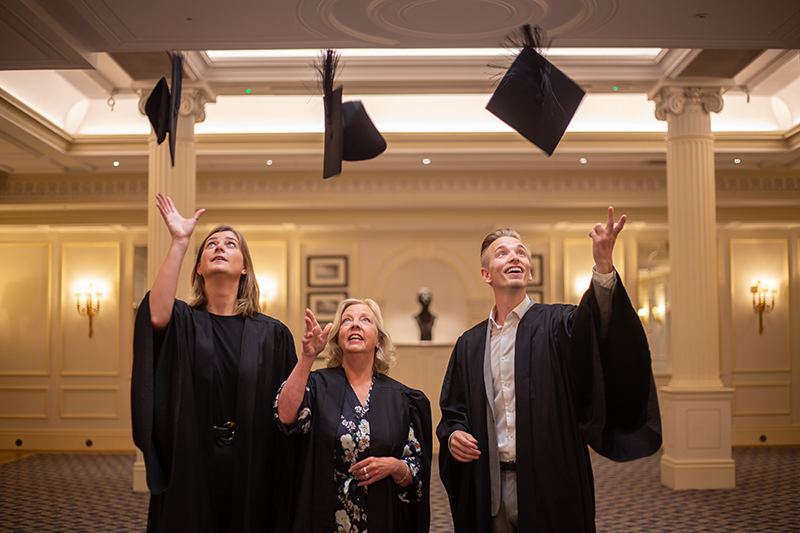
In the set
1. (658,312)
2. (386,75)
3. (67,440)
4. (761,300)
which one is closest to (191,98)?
(386,75)

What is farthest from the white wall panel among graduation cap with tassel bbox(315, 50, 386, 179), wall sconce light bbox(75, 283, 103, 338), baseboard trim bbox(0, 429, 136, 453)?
graduation cap with tassel bbox(315, 50, 386, 179)

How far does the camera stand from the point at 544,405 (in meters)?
2.27

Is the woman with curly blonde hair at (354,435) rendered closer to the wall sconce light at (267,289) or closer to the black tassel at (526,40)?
the black tassel at (526,40)

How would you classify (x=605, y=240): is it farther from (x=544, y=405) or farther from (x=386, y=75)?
(x=386, y=75)

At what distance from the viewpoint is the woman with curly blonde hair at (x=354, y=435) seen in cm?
236

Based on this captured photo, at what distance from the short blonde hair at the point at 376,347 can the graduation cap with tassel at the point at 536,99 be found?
1157mm

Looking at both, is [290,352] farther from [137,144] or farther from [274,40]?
[137,144]

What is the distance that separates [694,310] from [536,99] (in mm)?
3831

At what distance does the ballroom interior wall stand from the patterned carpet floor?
154cm

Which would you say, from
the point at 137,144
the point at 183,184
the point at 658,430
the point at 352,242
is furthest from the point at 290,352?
the point at 352,242

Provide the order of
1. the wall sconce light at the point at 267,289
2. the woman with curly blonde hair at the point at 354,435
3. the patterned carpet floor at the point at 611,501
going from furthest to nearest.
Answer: the wall sconce light at the point at 267,289
the patterned carpet floor at the point at 611,501
the woman with curly blonde hair at the point at 354,435

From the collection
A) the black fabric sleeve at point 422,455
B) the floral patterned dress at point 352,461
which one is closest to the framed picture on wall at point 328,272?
the black fabric sleeve at point 422,455

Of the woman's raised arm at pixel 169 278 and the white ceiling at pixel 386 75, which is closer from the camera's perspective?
the woman's raised arm at pixel 169 278

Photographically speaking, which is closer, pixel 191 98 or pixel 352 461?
pixel 352 461
